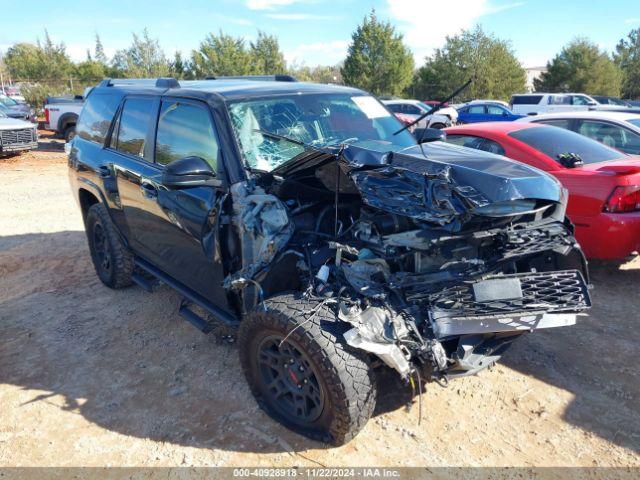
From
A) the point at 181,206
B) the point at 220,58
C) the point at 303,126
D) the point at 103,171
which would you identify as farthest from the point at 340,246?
the point at 220,58

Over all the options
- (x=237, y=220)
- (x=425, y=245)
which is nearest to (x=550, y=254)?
(x=425, y=245)

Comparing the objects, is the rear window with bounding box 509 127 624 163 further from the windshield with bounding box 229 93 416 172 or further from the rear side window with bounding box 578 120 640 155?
the windshield with bounding box 229 93 416 172

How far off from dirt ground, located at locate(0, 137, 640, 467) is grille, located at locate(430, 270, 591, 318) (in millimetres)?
842

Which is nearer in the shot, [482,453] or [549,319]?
→ [549,319]

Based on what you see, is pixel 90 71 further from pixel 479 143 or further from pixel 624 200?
pixel 624 200

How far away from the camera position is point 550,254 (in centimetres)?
301

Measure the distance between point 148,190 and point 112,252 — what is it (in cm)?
127

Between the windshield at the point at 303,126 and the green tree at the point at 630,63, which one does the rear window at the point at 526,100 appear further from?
the green tree at the point at 630,63

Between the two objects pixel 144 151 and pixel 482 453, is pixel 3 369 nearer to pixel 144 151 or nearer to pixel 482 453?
pixel 144 151

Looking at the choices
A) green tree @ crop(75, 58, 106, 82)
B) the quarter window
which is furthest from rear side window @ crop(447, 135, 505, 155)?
green tree @ crop(75, 58, 106, 82)

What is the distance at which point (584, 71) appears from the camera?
3959 cm

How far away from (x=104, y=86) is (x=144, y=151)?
59.5 inches

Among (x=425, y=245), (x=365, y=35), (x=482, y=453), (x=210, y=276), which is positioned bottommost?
(x=482, y=453)

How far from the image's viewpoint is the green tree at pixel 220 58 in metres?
34.7
